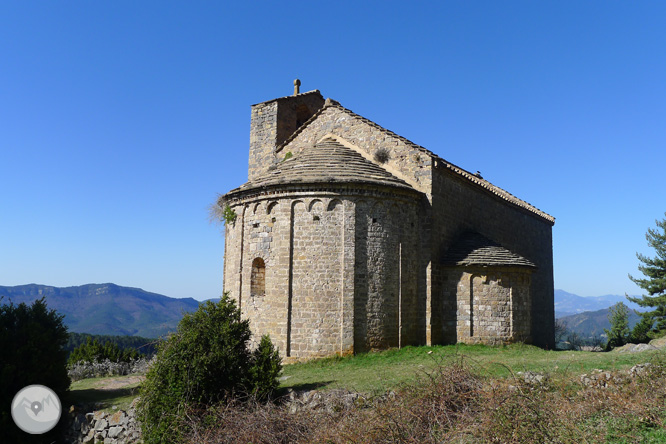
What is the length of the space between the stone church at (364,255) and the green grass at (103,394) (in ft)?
13.4

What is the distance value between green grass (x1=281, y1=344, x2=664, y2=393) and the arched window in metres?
2.82

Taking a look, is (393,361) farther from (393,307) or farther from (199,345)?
(199,345)

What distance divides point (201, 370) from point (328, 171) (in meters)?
7.52

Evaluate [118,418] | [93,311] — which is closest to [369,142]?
[118,418]

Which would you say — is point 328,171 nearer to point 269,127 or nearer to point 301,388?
point 269,127

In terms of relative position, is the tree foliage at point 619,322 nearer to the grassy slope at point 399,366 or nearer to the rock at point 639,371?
the grassy slope at point 399,366

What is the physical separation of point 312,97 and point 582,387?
1644cm

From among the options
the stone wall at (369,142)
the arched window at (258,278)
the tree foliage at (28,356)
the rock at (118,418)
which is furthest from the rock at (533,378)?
the tree foliage at (28,356)

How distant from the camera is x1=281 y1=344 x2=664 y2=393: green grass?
10.7 meters

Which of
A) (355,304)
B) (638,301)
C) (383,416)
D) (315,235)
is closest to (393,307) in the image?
(355,304)

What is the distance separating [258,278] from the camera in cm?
1585

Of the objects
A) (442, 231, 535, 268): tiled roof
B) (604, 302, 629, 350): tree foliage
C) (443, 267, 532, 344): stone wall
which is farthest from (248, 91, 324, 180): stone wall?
(604, 302, 629, 350): tree foliage

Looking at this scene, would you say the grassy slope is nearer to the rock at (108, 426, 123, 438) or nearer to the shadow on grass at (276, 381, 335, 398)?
the shadow on grass at (276, 381, 335, 398)

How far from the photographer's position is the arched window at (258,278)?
15719 millimetres
